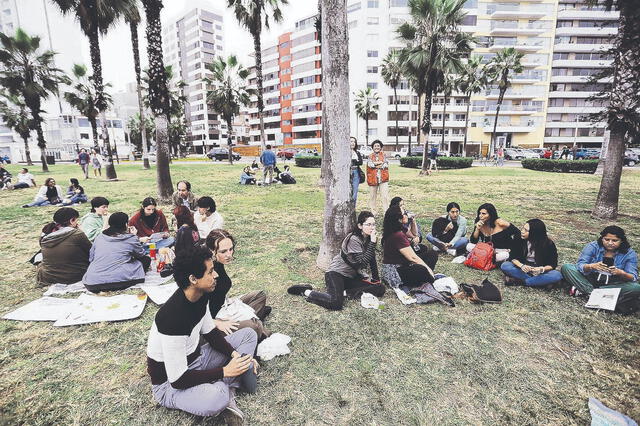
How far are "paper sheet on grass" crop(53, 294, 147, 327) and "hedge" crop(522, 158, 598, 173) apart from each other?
25.4 meters

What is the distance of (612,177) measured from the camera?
8.26 m

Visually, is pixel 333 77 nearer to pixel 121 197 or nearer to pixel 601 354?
pixel 601 354

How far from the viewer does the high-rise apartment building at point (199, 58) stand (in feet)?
263

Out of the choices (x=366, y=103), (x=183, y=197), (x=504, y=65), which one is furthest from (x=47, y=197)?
(x=366, y=103)

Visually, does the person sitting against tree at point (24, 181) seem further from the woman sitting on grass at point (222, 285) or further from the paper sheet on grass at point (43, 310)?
the woman sitting on grass at point (222, 285)

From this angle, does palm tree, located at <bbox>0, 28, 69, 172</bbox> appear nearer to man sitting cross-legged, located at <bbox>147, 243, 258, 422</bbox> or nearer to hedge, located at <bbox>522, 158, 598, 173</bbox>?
man sitting cross-legged, located at <bbox>147, 243, 258, 422</bbox>

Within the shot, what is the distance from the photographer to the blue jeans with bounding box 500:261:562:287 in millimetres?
4543

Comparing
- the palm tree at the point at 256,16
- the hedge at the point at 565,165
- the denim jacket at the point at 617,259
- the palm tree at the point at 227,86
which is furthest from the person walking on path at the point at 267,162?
the hedge at the point at 565,165

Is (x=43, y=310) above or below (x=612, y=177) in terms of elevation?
below

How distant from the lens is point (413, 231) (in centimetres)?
602

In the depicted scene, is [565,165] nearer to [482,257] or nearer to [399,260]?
[482,257]

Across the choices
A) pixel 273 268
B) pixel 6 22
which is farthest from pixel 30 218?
pixel 6 22

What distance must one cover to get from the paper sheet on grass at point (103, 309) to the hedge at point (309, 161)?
22.2m

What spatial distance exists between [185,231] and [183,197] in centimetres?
200
